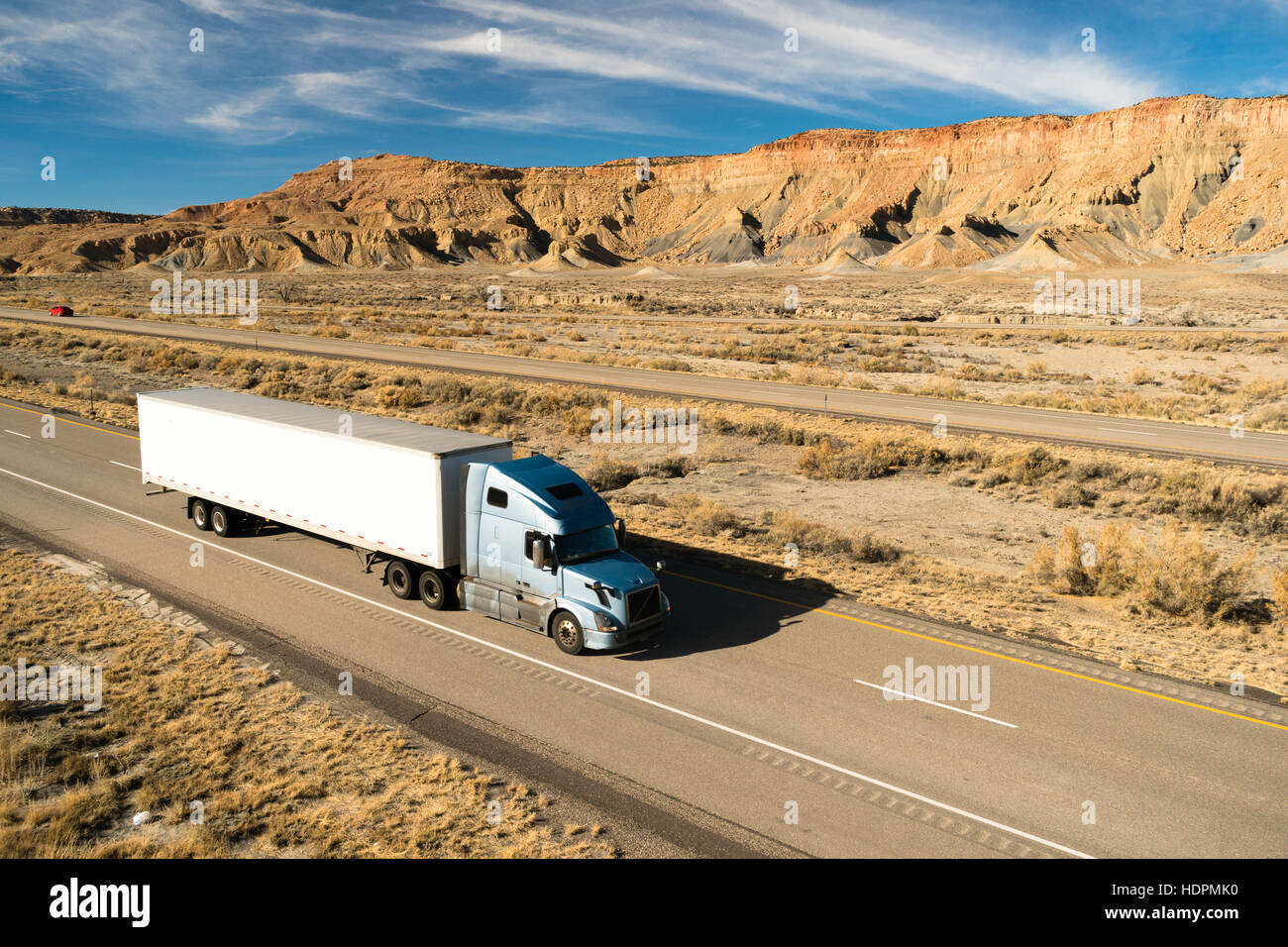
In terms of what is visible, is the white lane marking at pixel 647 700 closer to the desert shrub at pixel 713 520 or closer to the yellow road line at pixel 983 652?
the yellow road line at pixel 983 652

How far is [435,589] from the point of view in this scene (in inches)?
584

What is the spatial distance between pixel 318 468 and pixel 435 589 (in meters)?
3.40

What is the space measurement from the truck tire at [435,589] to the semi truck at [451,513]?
26 mm

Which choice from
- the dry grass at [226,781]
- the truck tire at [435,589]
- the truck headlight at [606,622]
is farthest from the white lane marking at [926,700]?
the truck tire at [435,589]

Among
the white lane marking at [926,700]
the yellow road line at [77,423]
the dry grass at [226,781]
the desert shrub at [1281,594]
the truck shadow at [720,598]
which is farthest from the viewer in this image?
the yellow road line at [77,423]

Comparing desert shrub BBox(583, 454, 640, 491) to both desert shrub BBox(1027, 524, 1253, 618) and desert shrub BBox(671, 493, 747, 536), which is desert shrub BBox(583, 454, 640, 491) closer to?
desert shrub BBox(671, 493, 747, 536)

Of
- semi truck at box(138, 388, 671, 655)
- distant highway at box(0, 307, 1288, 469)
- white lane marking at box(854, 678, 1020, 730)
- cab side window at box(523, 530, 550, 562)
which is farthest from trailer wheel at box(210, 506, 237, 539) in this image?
distant highway at box(0, 307, 1288, 469)

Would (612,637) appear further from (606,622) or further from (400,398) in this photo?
(400,398)

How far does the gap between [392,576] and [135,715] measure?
5082 mm

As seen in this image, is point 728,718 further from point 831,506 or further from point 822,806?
point 831,506

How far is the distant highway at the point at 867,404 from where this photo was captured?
93.8 feet

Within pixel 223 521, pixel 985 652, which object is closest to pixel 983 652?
pixel 985 652

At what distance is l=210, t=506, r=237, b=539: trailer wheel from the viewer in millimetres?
18703
